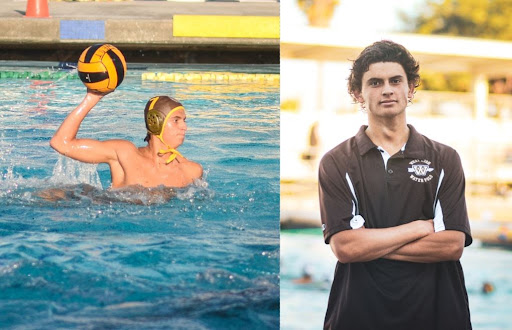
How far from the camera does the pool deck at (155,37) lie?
6902mm

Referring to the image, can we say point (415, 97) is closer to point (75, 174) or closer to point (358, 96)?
point (358, 96)

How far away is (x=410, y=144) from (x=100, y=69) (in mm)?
1776

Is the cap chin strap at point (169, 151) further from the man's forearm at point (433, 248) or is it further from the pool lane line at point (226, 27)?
the pool lane line at point (226, 27)

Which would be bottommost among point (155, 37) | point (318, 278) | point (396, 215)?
point (318, 278)

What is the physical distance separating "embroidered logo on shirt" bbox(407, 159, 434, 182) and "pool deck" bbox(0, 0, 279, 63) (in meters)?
4.27

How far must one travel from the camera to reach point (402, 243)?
2.70 meters

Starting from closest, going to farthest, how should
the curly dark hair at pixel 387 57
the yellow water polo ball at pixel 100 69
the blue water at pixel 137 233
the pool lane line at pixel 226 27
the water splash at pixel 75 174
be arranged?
the curly dark hair at pixel 387 57, the blue water at pixel 137 233, the yellow water polo ball at pixel 100 69, the water splash at pixel 75 174, the pool lane line at pixel 226 27

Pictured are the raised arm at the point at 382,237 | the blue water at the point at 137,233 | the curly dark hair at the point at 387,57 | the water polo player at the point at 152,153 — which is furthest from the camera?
the water polo player at the point at 152,153

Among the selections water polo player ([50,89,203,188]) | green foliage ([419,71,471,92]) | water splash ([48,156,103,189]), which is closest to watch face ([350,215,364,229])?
green foliage ([419,71,471,92])

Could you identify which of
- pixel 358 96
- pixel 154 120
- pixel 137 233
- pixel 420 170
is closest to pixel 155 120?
pixel 154 120

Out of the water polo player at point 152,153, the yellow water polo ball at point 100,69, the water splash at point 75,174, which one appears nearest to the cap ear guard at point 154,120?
the water polo player at point 152,153

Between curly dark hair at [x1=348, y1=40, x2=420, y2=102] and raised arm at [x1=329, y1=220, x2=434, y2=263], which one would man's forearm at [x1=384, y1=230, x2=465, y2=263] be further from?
curly dark hair at [x1=348, y1=40, x2=420, y2=102]

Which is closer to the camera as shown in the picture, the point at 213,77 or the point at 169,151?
the point at 169,151

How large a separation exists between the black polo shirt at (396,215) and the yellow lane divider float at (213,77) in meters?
4.13
